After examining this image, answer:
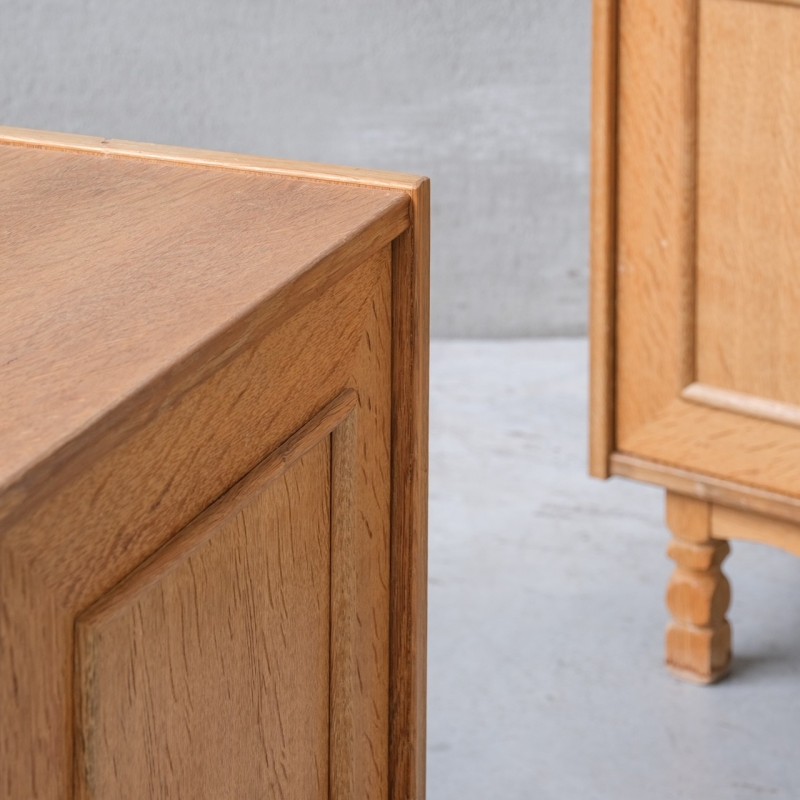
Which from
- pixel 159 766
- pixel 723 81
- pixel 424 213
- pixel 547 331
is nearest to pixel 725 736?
pixel 723 81

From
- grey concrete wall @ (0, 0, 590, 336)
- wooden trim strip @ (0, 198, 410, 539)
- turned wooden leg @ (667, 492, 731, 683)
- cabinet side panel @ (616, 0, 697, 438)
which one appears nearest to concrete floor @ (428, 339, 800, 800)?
turned wooden leg @ (667, 492, 731, 683)

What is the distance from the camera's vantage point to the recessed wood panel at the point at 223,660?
26.6 inches

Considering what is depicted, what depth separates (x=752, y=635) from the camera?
6.80 ft

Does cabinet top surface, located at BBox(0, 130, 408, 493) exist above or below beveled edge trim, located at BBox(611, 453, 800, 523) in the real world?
above

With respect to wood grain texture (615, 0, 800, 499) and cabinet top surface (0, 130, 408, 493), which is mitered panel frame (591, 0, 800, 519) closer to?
wood grain texture (615, 0, 800, 499)

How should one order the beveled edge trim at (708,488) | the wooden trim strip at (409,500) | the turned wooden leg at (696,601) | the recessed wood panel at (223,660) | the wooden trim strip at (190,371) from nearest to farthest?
the wooden trim strip at (190,371) < the recessed wood panel at (223,660) < the wooden trim strip at (409,500) < the beveled edge trim at (708,488) < the turned wooden leg at (696,601)

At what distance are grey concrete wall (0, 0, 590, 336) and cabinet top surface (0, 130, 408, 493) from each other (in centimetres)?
206

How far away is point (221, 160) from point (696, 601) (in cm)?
117

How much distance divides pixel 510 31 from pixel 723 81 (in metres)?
1.43

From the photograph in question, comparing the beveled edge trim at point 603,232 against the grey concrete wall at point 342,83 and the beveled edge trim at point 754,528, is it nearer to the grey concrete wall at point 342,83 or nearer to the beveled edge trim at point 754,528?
the beveled edge trim at point 754,528

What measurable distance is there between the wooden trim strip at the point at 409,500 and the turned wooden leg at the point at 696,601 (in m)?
0.97

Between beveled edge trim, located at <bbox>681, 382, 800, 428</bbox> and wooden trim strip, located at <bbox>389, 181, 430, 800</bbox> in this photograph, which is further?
beveled edge trim, located at <bbox>681, 382, 800, 428</bbox>

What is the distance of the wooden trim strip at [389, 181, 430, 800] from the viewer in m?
0.90

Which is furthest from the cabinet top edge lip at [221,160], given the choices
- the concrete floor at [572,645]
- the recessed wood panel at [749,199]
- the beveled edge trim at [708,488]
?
the concrete floor at [572,645]
